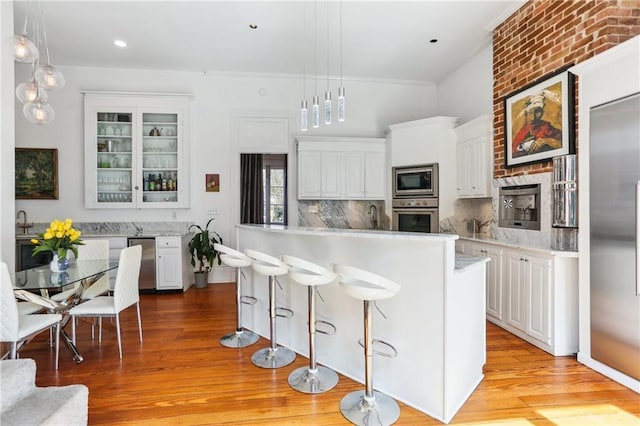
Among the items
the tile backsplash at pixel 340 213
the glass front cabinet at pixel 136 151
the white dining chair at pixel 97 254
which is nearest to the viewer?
the white dining chair at pixel 97 254

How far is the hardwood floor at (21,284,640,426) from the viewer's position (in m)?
2.00

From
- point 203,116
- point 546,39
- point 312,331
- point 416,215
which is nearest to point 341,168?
point 416,215

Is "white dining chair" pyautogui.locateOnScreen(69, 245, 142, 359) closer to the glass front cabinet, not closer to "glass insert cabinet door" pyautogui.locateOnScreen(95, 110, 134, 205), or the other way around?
the glass front cabinet

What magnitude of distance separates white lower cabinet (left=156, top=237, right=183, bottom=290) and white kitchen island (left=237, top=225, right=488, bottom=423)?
112 inches

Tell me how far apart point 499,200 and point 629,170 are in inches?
63.2

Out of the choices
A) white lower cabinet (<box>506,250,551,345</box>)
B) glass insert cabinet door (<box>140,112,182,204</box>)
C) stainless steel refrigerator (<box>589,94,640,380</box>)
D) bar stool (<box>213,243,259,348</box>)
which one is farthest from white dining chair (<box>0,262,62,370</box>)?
stainless steel refrigerator (<box>589,94,640,380</box>)

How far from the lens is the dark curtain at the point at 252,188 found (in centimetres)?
633

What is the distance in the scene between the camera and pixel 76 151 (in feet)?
16.8

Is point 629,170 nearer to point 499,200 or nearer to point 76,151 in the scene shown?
point 499,200

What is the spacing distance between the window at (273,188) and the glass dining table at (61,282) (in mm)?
3657

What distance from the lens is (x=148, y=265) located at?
187 inches

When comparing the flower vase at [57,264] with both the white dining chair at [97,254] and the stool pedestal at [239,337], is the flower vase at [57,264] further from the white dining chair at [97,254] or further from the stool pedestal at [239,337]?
the stool pedestal at [239,337]

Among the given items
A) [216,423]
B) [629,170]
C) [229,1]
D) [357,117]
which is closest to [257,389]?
[216,423]

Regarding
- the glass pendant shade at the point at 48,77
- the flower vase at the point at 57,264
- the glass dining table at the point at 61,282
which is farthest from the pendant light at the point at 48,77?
the glass dining table at the point at 61,282
